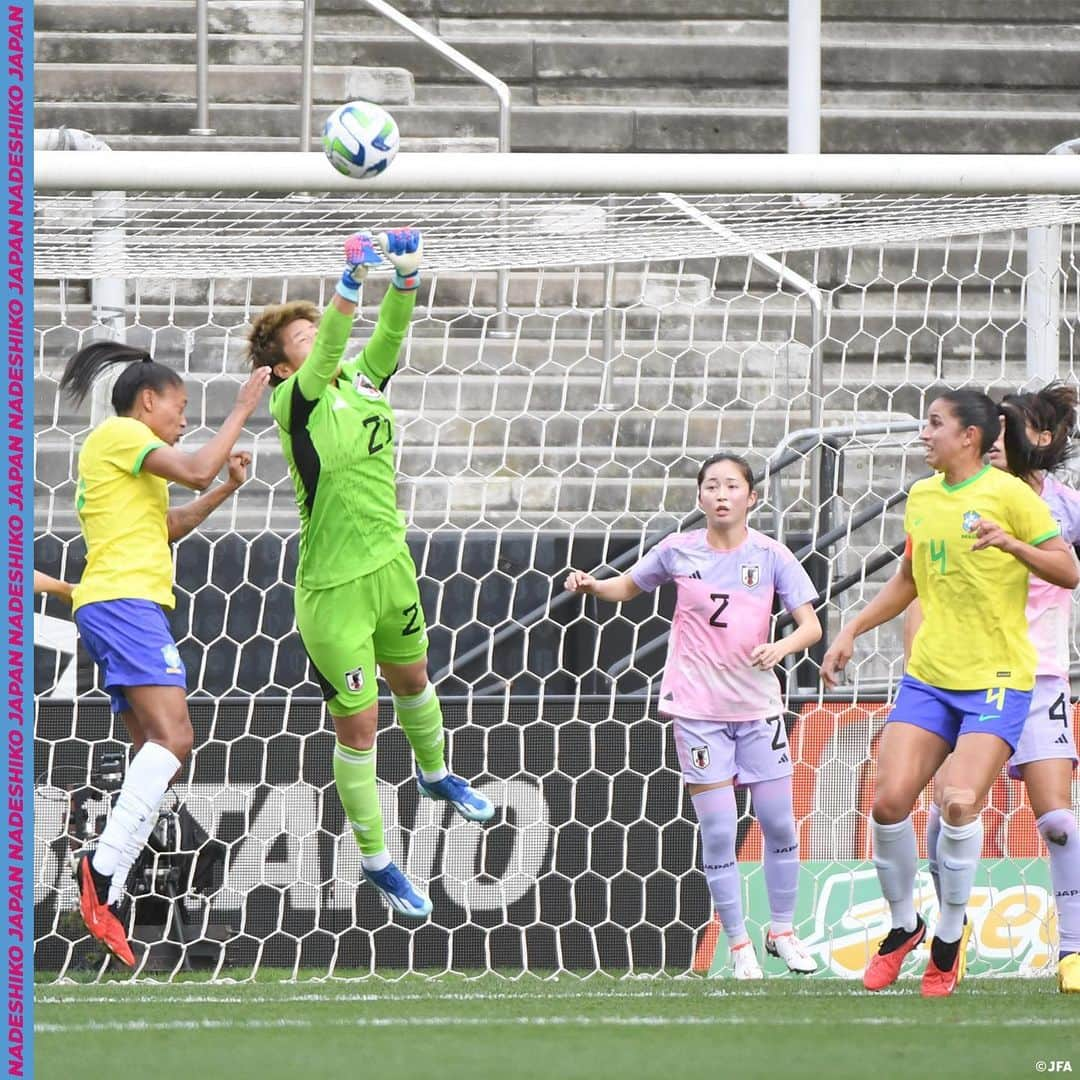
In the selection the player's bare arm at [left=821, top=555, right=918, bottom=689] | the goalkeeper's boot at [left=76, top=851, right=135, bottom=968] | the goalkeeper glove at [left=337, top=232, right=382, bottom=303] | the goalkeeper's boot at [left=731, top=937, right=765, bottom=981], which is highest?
the goalkeeper glove at [left=337, top=232, right=382, bottom=303]

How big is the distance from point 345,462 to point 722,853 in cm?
180

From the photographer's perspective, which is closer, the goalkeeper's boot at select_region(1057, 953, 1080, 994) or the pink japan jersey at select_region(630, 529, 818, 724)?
A: the goalkeeper's boot at select_region(1057, 953, 1080, 994)

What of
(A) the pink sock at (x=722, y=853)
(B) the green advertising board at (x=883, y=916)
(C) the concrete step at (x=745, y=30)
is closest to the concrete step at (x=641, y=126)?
(C) the concrete step at (x=745, y=30)

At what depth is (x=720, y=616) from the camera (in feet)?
20.4

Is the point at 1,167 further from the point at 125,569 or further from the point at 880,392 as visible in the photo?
the point at 880,392

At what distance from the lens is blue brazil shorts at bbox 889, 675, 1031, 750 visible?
210 inches

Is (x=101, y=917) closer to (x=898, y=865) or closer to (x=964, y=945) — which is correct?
(x=898, y=865)

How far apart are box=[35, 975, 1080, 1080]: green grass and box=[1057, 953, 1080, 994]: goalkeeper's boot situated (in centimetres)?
7

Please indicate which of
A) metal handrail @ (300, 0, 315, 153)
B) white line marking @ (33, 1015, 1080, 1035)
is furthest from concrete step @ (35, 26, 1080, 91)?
white line marking @ (33, 1015, 1080, 1035)

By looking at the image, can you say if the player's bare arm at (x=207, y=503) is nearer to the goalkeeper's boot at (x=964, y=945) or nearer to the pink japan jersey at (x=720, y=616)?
the pink japan jersey at (x=720, y=616)

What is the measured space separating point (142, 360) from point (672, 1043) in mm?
2898

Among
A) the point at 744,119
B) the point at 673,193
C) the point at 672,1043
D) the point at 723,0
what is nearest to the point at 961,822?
the point at 672,1043

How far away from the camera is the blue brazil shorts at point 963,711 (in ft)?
17.5

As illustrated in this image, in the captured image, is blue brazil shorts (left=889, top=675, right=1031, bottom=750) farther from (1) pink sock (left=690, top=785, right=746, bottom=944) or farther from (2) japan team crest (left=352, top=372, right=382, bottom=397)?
(2) japan team crest (left=352, top=372, right=382, bottom=397)
